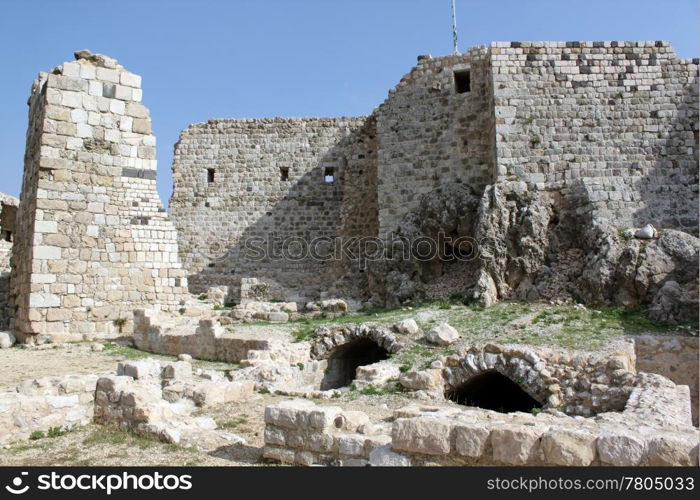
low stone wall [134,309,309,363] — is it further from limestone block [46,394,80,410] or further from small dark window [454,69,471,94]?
small dark window [454,69,471,94]

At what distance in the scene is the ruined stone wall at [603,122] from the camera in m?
15.5

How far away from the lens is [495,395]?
1174cm

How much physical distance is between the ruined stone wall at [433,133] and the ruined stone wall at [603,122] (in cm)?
90

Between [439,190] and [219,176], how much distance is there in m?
8.93

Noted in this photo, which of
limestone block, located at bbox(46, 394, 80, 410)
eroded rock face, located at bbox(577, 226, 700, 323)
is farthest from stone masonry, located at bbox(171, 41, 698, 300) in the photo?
limestone block, located at bbox(46, 394, 80, 410)

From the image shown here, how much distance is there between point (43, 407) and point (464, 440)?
4463mm

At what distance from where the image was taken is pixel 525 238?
1498cm

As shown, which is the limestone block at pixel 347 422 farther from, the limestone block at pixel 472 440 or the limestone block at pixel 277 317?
the limestone block at pixel 277 317

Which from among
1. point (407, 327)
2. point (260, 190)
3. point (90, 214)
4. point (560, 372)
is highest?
point (260, 190)

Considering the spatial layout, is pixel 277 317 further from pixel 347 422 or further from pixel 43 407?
pixel 347 422

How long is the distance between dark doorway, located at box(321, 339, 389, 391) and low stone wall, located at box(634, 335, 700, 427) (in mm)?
4862

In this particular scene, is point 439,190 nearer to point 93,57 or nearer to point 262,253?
point 262,253

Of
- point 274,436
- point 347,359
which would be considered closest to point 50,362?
point 347,359
